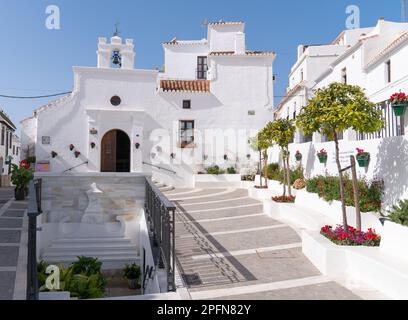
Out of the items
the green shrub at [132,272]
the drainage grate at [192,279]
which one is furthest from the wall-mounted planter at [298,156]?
the drainage grate at [192,279]

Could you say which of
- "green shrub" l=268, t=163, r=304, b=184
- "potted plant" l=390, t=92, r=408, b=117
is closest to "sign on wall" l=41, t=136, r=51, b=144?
"green shrub" l=268, t=163, r=304, b=184

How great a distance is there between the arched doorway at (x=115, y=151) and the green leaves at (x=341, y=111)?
1362cm

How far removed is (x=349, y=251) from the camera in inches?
209

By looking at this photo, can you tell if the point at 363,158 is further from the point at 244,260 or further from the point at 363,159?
the point at 244,260

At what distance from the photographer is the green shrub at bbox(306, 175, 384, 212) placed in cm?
722

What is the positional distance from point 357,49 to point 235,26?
9430 mm

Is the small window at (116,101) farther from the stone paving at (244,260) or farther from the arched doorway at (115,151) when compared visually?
the stone paving at (244,260)

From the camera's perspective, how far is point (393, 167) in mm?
6840

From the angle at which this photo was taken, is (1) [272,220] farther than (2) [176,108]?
No

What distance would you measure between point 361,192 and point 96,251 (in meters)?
7.30

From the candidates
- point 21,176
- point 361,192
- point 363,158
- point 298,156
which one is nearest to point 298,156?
point 298,156

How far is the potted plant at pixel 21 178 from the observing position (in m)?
14.6
